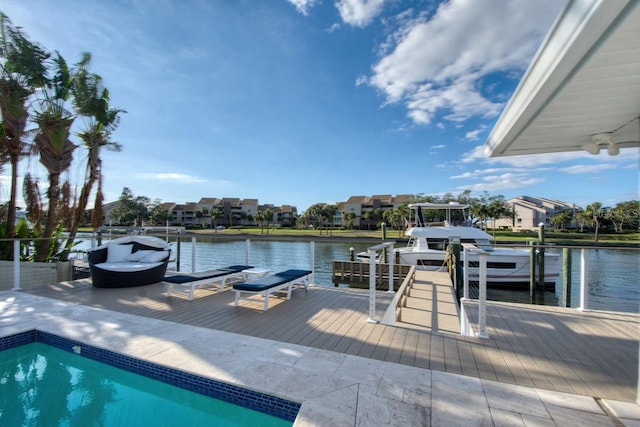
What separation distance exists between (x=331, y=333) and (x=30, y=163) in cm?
832

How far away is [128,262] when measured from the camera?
20.2ft

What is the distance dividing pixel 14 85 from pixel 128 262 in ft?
14.8

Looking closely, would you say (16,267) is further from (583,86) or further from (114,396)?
(583,86)

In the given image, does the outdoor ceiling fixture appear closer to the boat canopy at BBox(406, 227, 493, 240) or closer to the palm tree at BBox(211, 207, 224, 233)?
the boat canopy at BBox(406, 227, 493, 240)

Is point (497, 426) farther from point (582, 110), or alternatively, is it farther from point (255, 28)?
point (255, 28)

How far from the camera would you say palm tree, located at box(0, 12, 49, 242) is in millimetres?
6246

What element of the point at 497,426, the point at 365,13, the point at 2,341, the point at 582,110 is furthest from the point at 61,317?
the point at 365,13

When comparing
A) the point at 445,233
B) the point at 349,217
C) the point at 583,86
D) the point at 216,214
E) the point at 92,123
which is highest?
the point at 92,123

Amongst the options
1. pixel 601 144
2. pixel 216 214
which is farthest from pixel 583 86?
pixel 216 214

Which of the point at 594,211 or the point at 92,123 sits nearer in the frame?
the point at 92,123

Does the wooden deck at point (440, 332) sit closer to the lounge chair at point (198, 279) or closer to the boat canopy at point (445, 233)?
the lounge chair at point (198, 279)

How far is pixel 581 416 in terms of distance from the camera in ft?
6.28

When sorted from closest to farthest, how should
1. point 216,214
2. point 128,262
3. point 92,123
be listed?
point 128,262 < point 92,123 < point 216,214

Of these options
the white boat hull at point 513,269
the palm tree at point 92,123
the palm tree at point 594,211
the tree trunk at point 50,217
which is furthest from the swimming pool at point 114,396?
the palm tree at point 594,211
